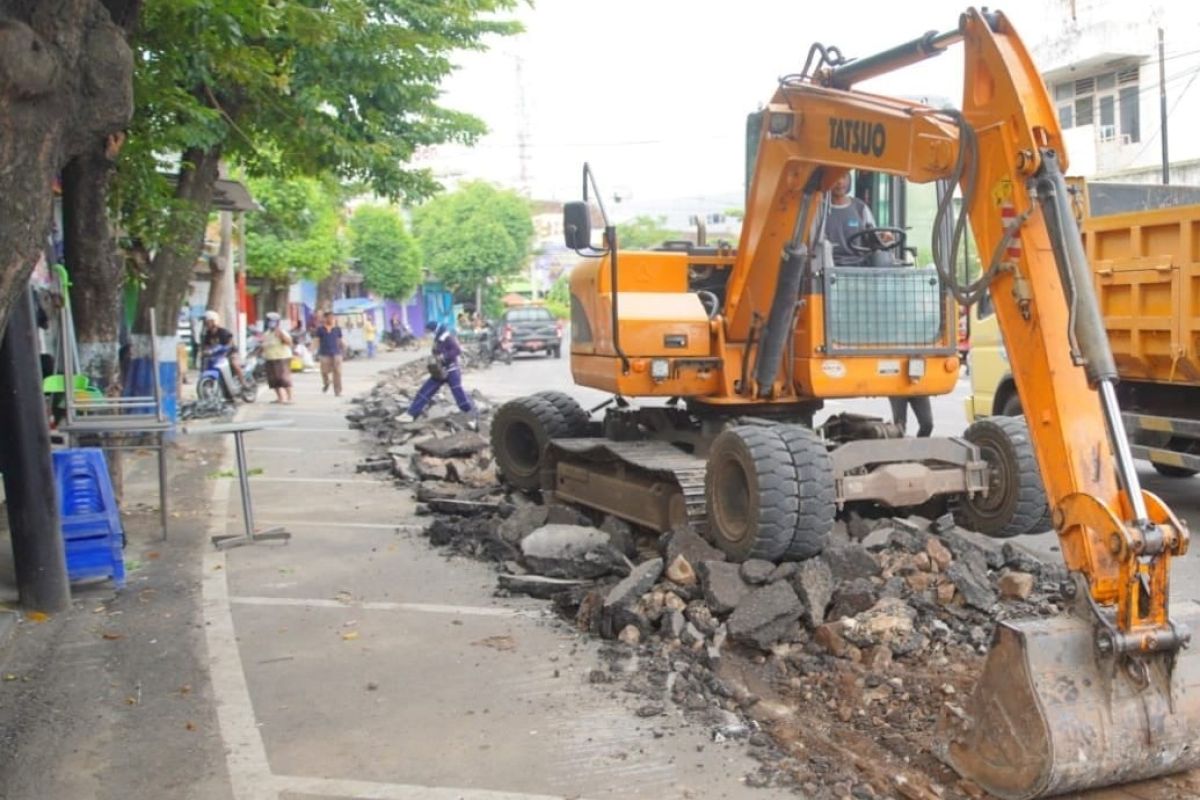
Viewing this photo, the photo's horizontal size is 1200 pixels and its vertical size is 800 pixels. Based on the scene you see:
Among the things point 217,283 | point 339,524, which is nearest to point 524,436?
point 339,524

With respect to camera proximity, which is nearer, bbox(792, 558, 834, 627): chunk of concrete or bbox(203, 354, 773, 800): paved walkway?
bbox(203, 354, 773, 800): paved walkway

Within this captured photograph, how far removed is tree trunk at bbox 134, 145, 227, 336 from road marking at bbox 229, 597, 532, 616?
6.79m

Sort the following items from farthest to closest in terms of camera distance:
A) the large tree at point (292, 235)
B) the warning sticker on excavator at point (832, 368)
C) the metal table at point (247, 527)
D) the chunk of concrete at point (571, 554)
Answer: the large tree at point (292, 235)
the metal table at point (247, 527)
the warning sticker on excavator at point (832, 368)
the chunk of concrete at point (571, 554)

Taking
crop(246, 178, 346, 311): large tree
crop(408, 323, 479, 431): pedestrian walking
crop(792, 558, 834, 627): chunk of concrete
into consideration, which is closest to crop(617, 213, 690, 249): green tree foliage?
crop(246, 178, 346, 311): large tree

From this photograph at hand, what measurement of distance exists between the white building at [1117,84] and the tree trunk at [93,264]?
2490 cm

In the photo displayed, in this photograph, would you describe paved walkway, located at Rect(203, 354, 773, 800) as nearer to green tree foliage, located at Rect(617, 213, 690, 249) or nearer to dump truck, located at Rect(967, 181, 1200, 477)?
dump truck, located at Rect(967, 181, 1200, 477)

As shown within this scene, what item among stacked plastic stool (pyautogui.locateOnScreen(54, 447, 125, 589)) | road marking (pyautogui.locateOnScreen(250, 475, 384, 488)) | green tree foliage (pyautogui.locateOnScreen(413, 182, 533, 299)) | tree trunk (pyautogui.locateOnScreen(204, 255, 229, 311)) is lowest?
road marking (pyautogui.locateOnScreen(250, 475, 384, 488))

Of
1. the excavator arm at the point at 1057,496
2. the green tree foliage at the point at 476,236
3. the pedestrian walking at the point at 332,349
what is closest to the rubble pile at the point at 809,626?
the excavator arm at the point at 1057,496

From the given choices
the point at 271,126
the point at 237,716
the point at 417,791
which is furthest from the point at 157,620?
the point at 271,126

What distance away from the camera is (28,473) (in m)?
6.75

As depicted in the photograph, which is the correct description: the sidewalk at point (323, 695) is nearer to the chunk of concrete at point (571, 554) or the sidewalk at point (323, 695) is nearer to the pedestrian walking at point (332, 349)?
the chunk of concrete at point (571, 554)

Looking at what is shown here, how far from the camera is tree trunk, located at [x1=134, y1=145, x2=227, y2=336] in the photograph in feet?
43.0

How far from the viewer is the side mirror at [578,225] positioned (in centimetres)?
774

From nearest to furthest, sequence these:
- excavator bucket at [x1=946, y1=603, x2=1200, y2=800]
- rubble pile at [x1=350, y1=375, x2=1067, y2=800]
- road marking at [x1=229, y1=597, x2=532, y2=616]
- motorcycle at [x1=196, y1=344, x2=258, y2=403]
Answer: excavator bucket at [x1=946, y1=603, x2=1200, y2=800] < rubble pile at [x1=350, y1=375, x2=1067, y2=800] < road marking at [x1=229, y1=597, x2=532, y2=616] < motorcycle at [x1=196, y1=344, x2=258, y2=403]
